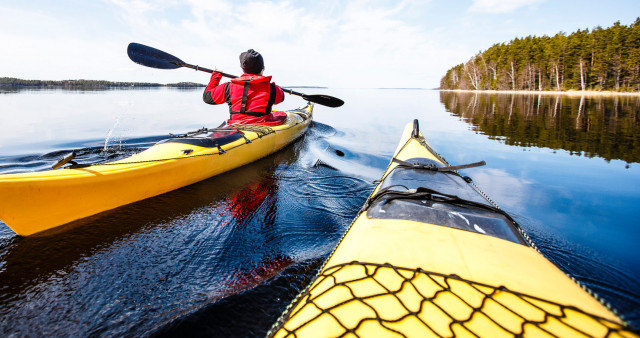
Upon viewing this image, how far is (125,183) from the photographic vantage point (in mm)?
3367

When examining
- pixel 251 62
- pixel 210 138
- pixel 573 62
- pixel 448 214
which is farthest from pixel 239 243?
pixel 573 62

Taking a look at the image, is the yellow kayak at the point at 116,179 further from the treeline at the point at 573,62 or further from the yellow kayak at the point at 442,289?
the treeline at the point at 573,62

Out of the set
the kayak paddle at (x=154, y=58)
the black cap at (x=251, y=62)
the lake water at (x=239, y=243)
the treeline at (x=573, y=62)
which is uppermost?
the treeline at (x=573, y=62)

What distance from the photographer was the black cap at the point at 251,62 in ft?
17.4

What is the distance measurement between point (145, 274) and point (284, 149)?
5.35 meters

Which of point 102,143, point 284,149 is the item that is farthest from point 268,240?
point 102,143

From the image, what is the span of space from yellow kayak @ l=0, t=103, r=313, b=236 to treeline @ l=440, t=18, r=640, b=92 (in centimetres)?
5570

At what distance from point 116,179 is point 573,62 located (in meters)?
61.9

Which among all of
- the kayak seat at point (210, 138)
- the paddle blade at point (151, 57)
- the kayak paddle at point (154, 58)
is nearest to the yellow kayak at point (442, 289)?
the kayak seat at point (210, 138)

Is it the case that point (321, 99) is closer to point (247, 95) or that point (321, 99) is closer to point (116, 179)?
point (247, 95)

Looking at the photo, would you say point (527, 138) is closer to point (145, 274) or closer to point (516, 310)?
point (516, 310)

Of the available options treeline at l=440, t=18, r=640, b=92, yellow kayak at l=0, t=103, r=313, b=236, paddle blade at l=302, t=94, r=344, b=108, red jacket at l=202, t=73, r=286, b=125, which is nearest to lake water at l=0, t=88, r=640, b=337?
yellow kayak at l=0, t=103, r=313, b=236

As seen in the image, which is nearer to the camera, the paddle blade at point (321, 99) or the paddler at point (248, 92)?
the paddler at point (248, 92)

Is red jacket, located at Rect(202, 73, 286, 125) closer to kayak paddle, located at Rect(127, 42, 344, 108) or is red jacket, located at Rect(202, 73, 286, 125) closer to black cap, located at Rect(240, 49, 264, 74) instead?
black cap, located at Rect(240, 49, 264, 74)
